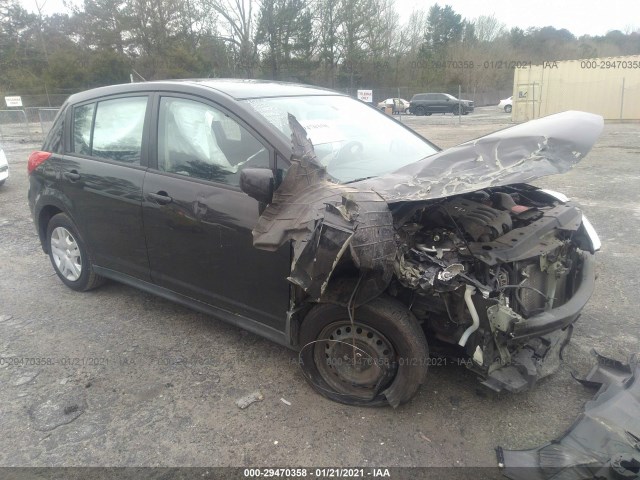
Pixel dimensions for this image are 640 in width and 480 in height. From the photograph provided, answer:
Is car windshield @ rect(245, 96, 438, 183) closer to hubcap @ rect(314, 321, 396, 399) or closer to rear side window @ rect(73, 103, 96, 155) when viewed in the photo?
hubcap @ rect(314, 321, 396, 399)

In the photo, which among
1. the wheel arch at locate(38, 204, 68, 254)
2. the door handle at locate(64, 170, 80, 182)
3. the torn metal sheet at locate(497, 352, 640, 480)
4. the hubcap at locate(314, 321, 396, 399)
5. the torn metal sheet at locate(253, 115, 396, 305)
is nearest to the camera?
the torn metal sheet at locate(497, 352, 640, 480)

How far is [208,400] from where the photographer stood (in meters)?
2.83

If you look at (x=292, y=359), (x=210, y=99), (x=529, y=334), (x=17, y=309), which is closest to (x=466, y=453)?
(x=529, y=334)

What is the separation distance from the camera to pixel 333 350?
8.95 ft

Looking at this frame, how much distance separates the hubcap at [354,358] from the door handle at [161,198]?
4.57ft

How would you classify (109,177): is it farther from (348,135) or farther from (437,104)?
(437,104)

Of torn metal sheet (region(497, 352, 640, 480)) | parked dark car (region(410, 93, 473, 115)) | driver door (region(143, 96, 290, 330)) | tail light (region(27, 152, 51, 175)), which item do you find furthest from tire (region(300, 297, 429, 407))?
parked dark car (region(410, 93, 473, 115))

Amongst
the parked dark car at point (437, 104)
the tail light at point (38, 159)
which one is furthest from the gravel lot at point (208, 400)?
the parked dark car at point (437, 104)

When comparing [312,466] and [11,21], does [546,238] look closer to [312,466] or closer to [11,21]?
[312,466]

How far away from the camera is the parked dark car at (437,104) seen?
3312 cm

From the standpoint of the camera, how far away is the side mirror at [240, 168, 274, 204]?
254 cm

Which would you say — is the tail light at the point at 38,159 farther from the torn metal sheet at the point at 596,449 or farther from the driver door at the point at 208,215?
the torn metal sheet at the point at 596,449

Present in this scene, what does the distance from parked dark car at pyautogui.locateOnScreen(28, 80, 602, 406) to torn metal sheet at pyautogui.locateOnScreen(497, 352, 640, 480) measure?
0.33 meters

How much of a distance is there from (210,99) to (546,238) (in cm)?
225
